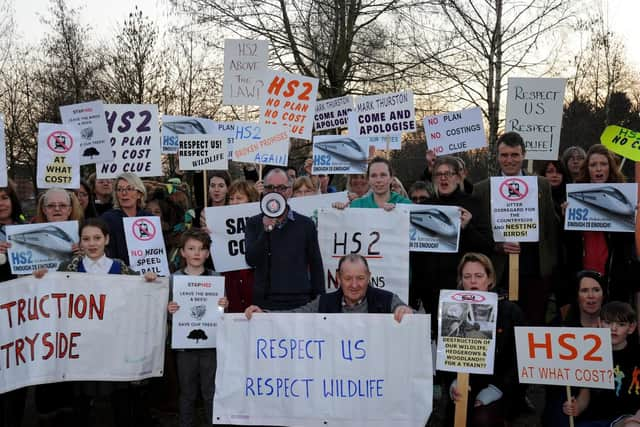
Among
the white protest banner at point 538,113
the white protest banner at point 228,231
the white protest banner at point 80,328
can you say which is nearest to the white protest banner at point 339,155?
the white protest banner at point 228,231

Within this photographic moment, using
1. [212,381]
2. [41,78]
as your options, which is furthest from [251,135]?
[41,78]

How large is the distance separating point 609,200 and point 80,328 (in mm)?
4816

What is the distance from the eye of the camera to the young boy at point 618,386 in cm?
498

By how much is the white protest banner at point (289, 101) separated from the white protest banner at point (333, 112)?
6.38 ft

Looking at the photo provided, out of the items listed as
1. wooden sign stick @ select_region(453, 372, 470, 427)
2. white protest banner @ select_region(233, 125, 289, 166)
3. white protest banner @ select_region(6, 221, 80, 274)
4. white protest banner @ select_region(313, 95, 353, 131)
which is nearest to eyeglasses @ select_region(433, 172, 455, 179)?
wooden sign stick @ select_region(453, 372, 470, 427)

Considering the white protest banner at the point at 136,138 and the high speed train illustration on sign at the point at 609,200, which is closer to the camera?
the high speed train illustration on sign at the point at 609,200

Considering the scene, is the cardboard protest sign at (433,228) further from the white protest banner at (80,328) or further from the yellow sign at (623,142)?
the white protest banner at (80,328)

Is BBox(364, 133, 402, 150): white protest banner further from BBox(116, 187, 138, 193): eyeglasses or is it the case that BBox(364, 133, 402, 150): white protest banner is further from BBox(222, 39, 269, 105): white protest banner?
BBox(116, 187, 138, 193): eyeglasses

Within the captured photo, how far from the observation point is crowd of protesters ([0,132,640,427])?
511cm

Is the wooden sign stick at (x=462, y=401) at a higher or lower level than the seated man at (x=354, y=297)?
lower

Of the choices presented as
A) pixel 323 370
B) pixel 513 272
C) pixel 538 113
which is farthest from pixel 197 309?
pixel 538 113

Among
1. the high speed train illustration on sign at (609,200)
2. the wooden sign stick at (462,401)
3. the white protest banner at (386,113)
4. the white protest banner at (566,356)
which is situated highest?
the white protest banner at (386,113)

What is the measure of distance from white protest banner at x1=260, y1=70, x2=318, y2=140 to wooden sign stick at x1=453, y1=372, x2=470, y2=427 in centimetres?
401

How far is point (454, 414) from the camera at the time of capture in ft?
17.0
